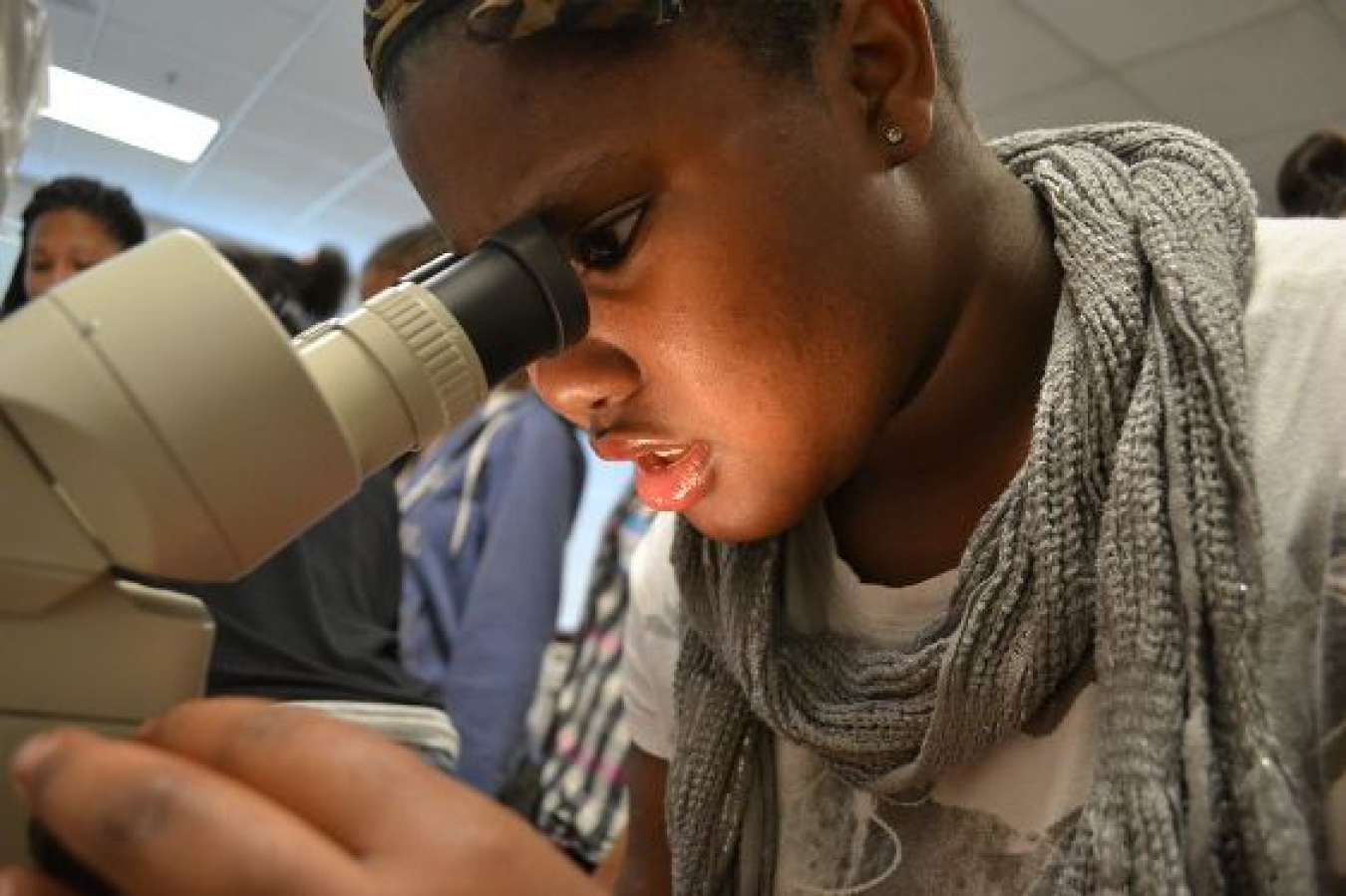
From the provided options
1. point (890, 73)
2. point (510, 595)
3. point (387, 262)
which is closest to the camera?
point (890, 73)

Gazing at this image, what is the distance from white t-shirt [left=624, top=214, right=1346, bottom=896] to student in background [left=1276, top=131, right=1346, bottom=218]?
805 mm

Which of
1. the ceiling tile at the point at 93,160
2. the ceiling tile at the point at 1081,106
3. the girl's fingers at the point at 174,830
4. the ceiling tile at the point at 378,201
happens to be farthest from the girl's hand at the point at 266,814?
the ceiling tile at the point at 378,201

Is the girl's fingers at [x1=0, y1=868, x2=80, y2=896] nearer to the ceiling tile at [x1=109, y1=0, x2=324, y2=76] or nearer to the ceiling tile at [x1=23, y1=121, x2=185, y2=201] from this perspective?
the ceiling tile at [x1=23, y1=121, x2=185, y2=201]

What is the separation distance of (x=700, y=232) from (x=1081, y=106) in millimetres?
2865

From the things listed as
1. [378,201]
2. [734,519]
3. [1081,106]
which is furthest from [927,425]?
[378,201]

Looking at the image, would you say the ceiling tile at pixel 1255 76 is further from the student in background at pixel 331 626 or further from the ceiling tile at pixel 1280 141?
the student in background at pixel 331 626

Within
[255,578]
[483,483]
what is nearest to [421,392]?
[255,578]

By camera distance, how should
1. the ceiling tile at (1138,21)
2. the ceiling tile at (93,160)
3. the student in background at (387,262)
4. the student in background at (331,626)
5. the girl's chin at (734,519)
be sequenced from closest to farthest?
the girl's chin at (734,519)
the ceiling tile at (93,160)
the student in background at (331,626)
the student in background at (387,262)
the ceiling tile at (1138,21)

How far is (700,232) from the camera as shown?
62cm

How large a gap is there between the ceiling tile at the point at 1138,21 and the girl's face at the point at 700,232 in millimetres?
2255

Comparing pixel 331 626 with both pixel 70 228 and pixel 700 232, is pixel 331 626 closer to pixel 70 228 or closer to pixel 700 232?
pixel 70 228

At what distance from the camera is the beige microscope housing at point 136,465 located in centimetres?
37

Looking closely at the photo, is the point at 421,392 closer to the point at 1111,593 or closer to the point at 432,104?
the point at 432,104

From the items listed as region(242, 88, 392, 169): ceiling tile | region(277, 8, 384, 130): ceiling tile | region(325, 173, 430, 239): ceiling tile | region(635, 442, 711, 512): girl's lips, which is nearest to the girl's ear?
region(635, 442, 711, 512): girl's lips
